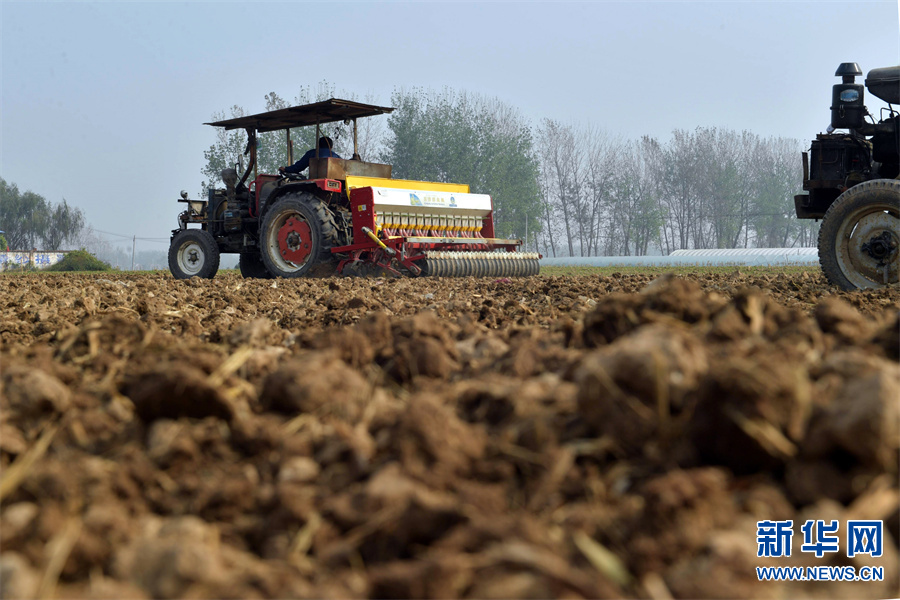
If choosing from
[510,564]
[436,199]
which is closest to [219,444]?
[510,564]

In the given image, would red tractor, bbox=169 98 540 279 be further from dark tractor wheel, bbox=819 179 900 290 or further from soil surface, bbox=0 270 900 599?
soil surface, bbox=0 270 900 599

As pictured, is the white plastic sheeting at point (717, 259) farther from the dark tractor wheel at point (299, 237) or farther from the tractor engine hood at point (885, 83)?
the tractor engine hood at point (885, 83)

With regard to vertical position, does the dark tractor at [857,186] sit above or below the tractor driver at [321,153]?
below

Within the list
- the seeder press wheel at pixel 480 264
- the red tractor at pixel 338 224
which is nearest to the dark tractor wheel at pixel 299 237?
the red tractor at pixel 338 224

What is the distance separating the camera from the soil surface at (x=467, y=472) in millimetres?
1256

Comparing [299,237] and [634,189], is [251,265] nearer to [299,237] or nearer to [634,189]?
[299,237]

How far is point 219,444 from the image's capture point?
1.73 metres

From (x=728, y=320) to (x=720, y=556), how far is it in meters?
1.00

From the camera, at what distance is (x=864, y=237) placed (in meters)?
6.86

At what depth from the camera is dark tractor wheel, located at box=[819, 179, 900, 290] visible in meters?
6.64

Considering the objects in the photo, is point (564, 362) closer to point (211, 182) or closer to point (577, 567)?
point (577, 567)

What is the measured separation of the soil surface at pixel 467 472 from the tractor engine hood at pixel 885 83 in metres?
6.42

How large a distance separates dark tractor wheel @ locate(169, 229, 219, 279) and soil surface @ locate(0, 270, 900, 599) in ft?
36.7

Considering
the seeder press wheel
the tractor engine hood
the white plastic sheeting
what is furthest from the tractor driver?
the white plastic sheeting
